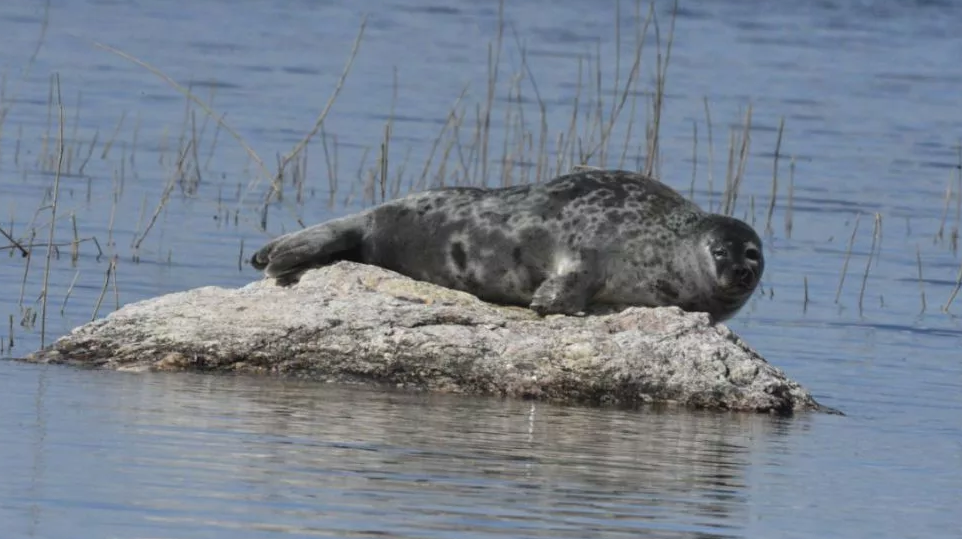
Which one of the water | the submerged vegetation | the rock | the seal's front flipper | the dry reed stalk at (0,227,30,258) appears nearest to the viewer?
the water

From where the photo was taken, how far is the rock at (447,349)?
8797mm

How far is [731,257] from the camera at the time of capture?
30.5 ft

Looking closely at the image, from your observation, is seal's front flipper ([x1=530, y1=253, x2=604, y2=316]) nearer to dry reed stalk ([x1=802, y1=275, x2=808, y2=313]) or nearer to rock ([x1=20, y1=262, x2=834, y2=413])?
rock ([x1=20, y1=262, x2=834, y2=413])

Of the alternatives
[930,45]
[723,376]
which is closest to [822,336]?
[723,376]

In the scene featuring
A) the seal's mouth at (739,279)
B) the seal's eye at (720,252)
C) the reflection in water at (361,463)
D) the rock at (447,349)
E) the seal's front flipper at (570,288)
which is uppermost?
the seal's eye at (720,252)

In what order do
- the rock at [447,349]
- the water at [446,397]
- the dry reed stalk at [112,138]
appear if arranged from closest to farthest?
the water at [446,397], the rock at [447,349], the dry reed stalk at [112,138]

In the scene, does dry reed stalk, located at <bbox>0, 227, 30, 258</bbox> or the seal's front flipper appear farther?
dry reed stalk, located at <bbox>0, 227, 30, 258</bbox>

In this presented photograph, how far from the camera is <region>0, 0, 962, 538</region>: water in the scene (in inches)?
255

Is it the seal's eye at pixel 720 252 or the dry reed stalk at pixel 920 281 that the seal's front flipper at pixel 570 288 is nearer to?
the seal's eye at pixel 720 252

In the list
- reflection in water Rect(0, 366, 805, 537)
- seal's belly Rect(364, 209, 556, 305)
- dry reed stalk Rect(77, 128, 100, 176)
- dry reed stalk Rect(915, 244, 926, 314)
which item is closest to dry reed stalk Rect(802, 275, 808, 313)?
dry reed stalk Rect(915, 244, 926, 314)

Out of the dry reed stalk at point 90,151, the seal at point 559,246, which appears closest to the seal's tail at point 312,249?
the seal at point 559,246

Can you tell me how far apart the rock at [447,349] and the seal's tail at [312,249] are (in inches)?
22.2

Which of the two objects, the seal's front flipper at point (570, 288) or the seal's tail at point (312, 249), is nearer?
the seal's front flipper at point (570, 288)

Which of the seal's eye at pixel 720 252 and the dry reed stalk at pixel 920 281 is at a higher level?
the seal's eye at pixel 720 252
